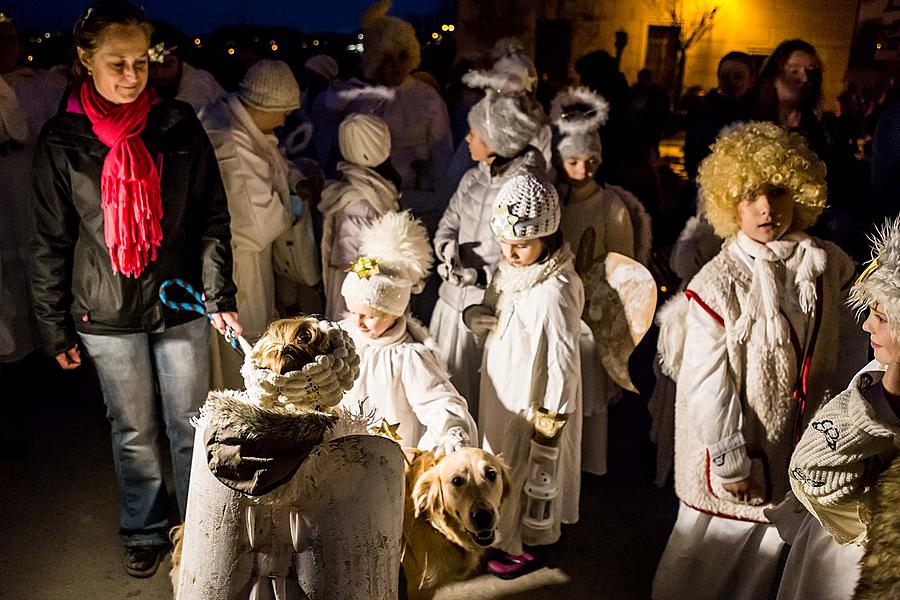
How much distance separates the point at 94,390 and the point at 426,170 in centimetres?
258

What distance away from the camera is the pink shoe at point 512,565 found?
3.40 meters

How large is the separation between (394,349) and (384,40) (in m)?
3.19

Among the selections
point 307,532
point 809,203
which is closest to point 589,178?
point 809,203

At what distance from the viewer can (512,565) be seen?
3414mm

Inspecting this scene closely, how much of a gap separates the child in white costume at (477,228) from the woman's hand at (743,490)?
4.67 feet

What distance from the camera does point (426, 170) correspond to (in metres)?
5.41

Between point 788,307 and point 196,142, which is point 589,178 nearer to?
point 788,307

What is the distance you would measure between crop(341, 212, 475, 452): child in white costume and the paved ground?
0.90 metres

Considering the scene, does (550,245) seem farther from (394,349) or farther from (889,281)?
(889,281)

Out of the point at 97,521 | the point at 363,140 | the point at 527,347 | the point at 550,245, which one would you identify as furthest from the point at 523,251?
the point at 97,521

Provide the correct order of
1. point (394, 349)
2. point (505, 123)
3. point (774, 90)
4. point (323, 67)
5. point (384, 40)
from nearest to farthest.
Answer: point (394, 349)
point (505, 123)
point (774, 90)
point (384, 40)
point (323, 67)

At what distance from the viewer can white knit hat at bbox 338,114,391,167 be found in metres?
4.01

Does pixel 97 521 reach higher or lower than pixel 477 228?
lower

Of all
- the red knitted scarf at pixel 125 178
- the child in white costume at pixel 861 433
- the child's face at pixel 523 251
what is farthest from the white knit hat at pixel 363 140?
the child in white costume at pixel 861 433
